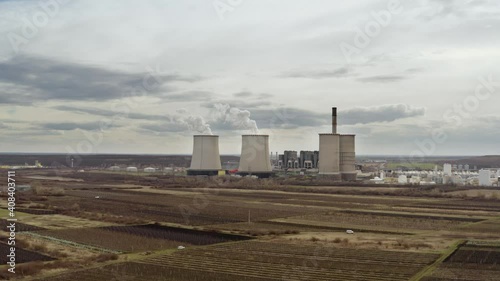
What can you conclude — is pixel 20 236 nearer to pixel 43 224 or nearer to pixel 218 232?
A: pixel 43 224

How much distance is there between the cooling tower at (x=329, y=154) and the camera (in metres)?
117

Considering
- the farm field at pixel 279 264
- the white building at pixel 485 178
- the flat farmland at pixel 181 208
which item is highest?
the white building at pixel 485 178

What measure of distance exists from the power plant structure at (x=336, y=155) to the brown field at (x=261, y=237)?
35004 mm

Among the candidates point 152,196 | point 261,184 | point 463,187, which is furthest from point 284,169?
point 152,196

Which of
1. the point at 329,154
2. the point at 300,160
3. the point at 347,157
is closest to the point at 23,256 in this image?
the point at 329,154

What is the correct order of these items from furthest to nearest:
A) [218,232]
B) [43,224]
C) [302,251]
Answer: [43,224], [218,232], [302,251]

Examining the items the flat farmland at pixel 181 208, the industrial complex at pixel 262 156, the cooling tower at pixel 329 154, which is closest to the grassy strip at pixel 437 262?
the flat farmland at pixel 181 208

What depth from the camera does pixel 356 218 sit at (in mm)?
58406

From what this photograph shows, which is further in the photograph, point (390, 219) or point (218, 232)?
point (390, 219)

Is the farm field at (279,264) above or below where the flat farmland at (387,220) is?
below

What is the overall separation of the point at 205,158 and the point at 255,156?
11.6m

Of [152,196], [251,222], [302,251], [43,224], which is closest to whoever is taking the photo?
[302,251]

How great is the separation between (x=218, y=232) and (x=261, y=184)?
2568 inches

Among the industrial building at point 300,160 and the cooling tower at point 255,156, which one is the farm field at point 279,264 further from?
the industrial building at point 300,160
